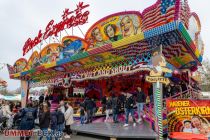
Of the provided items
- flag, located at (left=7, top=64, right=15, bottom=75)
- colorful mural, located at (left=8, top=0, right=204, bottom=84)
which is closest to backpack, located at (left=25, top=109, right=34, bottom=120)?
colorful mural, located at (left=8, top=0, right=204, bottom=84)

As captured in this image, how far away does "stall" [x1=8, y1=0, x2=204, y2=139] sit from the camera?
1021 centimetres

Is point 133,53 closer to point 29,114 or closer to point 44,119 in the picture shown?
point 44,119

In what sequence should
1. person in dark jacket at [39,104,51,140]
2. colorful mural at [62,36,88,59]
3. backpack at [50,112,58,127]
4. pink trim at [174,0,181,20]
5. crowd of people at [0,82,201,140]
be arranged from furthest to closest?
1. colorful mural at [62,36,88,59]
2. pink trim at [174,0,181,20]
3. backpack at [50,112,58,127]
4. crowd of people at [0,82,201,140]
5. person in dark jacket at [39,104,51,140]

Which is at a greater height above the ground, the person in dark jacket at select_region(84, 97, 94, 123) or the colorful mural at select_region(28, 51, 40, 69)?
the colorful mural at select_region(28, 51, 40, 69)

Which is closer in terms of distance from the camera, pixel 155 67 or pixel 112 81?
pixel 155 67

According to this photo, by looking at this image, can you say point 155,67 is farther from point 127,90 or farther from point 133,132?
point 127,90

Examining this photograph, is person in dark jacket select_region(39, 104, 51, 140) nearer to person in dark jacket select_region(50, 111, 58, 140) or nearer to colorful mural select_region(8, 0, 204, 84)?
person in dark jacket select_region(50, 111, 58, 140)

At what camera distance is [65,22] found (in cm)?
1947

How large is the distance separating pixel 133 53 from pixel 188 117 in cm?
450

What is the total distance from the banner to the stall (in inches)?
25.0

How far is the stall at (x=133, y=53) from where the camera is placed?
10.2m

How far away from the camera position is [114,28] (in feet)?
45.6

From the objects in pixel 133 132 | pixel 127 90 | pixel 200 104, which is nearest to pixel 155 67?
pixel 200 104

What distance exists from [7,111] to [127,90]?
27.9ft
